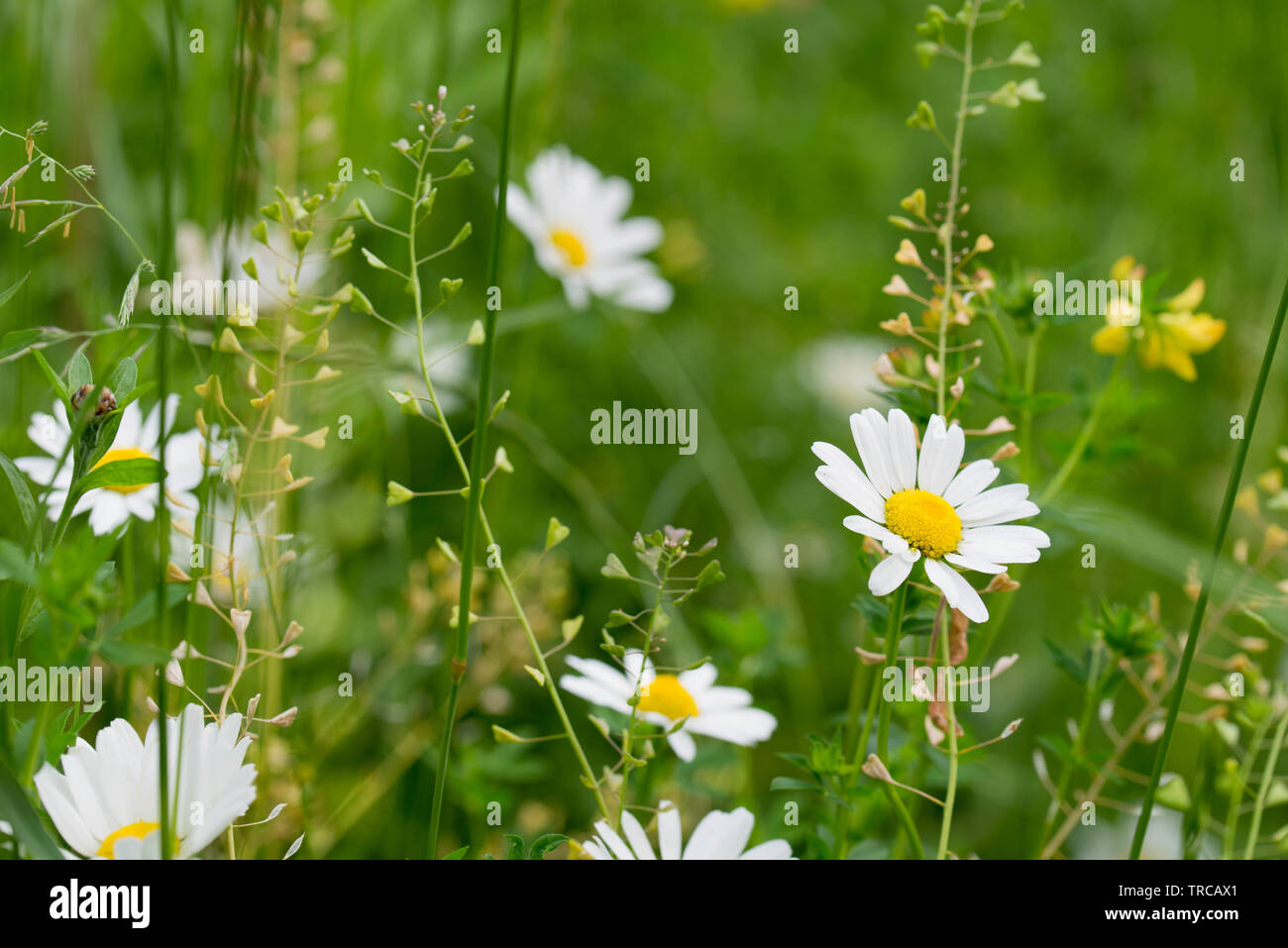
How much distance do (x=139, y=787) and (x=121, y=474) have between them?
0.18m

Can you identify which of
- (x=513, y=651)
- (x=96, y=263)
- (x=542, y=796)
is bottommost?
(x=542, y=796)

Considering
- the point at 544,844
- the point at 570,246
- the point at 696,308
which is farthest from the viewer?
the point at 696,308

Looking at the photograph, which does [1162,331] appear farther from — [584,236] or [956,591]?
[584,236]

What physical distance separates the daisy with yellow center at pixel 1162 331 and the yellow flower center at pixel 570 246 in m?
0.82

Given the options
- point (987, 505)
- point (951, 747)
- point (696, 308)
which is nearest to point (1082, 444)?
point (987, 505)

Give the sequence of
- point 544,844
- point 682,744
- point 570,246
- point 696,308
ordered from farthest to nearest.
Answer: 1. point 696,308
2. point 570,246
3. point 682,744
4. point 544,844

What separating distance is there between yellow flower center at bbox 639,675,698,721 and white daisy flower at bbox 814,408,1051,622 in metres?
0.23

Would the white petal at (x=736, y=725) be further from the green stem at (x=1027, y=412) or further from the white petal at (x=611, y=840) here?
the green stem at (x=1027, y=412)

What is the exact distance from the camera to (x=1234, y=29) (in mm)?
2137

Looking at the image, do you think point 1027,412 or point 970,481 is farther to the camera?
point 1027,412

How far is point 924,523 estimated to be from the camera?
1.95 ft
